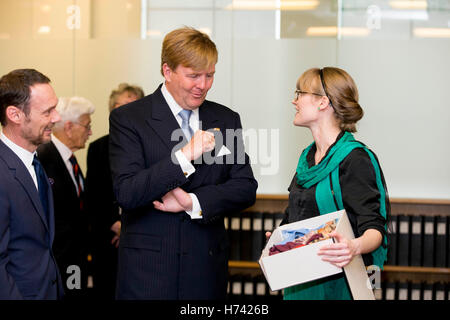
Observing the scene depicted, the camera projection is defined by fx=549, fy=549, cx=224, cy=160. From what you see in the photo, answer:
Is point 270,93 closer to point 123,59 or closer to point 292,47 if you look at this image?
point 292,47

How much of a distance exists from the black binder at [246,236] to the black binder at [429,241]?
1362mm

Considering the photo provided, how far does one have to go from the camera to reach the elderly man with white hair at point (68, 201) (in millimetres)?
3174

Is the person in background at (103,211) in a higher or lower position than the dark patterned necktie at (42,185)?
lower

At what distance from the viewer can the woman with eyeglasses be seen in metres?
1.92

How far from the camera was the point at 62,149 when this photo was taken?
3465 mm

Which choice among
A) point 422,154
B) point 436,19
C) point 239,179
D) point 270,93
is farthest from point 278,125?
point 239,179

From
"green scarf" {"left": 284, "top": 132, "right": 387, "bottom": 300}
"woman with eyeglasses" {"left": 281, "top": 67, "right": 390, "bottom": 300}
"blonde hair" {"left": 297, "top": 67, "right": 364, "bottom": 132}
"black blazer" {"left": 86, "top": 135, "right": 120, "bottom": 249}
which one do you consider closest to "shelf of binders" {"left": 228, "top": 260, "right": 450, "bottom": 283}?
"black blazer" {"left": 86, "top": 135, "right": 120, "bottom": 249}

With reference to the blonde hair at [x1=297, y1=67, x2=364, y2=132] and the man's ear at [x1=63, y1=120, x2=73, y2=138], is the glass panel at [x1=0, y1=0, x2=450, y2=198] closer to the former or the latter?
the man's ear at [x1=63, y1=120, x2=73, y2=138]

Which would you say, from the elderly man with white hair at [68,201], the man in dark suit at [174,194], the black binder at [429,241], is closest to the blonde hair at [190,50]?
the man in dark suit at [174,194]

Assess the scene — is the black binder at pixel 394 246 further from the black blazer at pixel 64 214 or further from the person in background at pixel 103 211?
the black blazer at pixel 64 214

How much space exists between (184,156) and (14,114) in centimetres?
64

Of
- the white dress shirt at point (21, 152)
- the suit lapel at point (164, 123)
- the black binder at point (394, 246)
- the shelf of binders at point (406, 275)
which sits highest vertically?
the suit lapel at point (164, 123)

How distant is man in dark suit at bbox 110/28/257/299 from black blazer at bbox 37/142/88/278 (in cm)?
113

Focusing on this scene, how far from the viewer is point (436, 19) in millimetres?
4551
